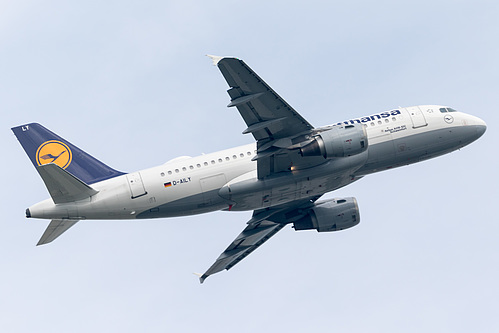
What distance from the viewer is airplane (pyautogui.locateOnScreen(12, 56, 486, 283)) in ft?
147

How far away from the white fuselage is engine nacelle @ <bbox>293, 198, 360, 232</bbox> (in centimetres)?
539

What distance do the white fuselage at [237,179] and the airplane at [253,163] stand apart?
0.07m

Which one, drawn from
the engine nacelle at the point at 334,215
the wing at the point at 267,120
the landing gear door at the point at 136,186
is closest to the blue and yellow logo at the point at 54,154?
the landing gear door at the point at 136,186

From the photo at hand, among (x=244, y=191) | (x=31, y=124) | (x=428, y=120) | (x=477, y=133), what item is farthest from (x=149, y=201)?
(x=477, y=133)

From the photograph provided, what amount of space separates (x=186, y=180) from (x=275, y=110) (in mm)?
7795

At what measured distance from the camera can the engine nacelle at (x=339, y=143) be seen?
1769 inches

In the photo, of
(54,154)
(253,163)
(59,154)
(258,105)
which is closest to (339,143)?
(258,105)

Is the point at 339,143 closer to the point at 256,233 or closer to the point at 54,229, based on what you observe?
the point at 256,233

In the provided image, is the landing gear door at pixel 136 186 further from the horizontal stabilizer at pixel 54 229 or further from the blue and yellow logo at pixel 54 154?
the blue and yellow logo at pixel 54 154

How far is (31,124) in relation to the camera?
48.8 metres

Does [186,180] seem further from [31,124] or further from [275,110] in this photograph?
[31,124]

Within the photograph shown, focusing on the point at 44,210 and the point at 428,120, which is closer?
the point at 44,210

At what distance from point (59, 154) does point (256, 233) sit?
54.2ft

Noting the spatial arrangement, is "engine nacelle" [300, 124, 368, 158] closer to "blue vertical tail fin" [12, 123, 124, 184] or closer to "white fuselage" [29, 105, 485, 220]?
"white fuselage" [29, 105, 485, 220]
